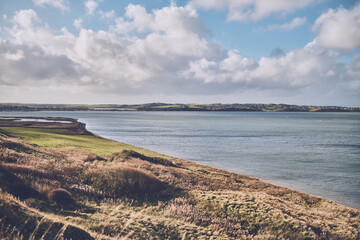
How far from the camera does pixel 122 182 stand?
14469 mm

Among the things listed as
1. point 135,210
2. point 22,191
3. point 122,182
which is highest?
point 22,191

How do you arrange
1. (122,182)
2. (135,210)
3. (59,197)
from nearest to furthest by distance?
(59,197) < (135,210) < (122,182)

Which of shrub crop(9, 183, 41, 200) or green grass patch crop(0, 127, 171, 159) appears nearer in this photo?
shrub crop(9, 183, 41, 200)

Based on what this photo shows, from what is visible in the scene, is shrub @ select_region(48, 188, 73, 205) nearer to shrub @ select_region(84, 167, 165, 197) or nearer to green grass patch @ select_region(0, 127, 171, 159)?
shrub @ select_region(84, 167, 165, 197)

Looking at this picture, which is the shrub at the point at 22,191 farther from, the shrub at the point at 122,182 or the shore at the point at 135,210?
the shrub at the point at 122,182

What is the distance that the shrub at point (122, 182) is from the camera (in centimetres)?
1390

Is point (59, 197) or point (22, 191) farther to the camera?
point (59, 197)

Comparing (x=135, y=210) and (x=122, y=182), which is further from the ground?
(x=122, y=182)

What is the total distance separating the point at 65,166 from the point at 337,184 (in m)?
30.9

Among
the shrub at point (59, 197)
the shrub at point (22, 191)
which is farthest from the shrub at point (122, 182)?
the shrub at point (22, 191)

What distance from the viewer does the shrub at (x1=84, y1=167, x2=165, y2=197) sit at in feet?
45.6

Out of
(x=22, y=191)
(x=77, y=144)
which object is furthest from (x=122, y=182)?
(x=77, y=144)

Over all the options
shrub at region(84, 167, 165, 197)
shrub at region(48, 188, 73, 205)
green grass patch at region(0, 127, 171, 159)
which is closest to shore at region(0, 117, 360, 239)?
shrub at region(84, 167, 165, 197)

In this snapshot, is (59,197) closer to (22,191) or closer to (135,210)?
(22,191)
